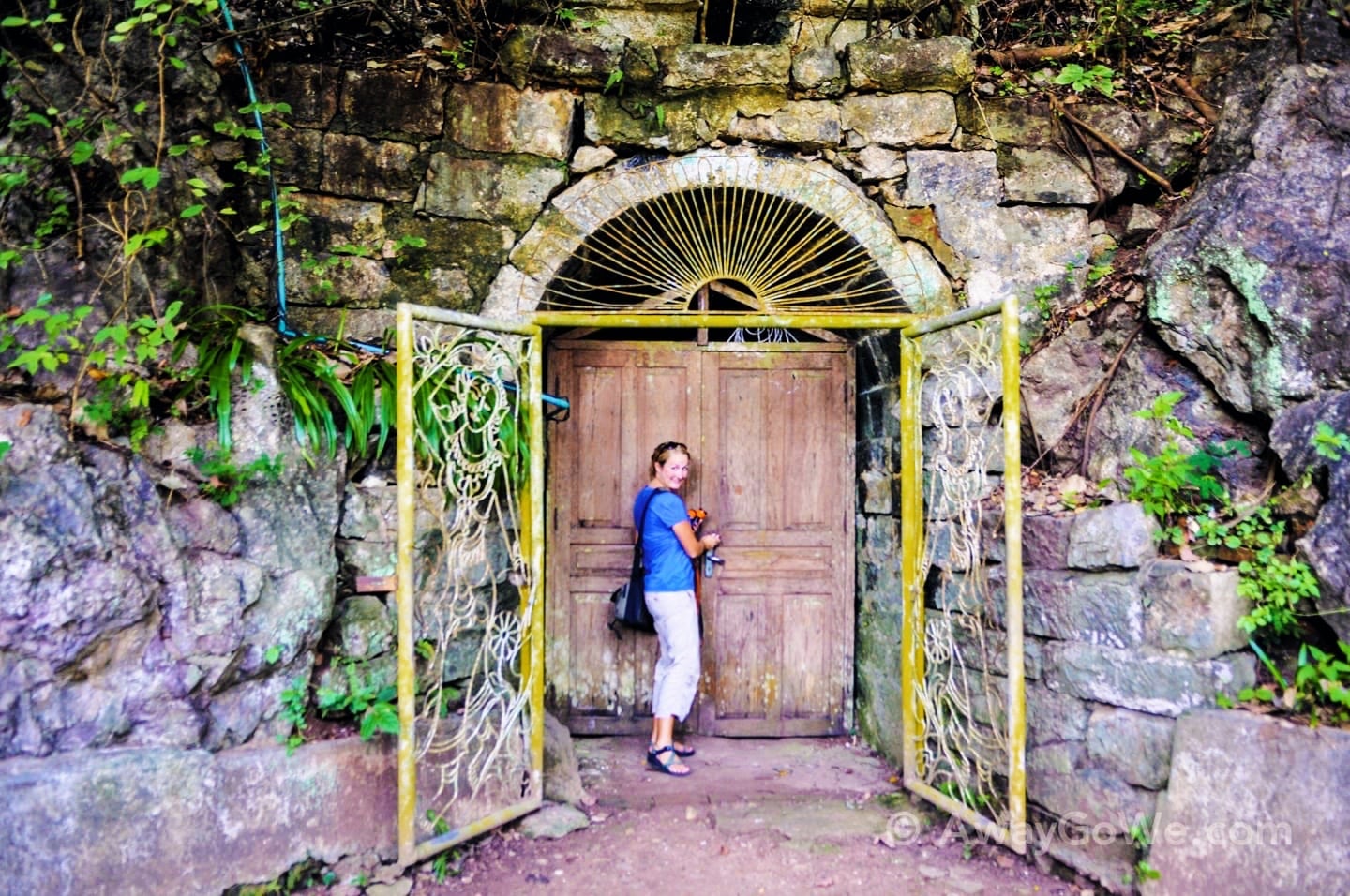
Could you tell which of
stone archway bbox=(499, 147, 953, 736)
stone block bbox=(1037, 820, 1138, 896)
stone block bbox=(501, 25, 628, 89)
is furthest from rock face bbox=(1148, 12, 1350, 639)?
stone block bbox=(501, 25, 628, 89)

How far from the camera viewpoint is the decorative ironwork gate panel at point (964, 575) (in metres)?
3.07

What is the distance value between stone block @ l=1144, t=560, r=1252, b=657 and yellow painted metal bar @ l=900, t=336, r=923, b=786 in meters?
0.91

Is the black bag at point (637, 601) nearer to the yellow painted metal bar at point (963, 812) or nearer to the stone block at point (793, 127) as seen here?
the yellow painted metal bar at point (963, 812)

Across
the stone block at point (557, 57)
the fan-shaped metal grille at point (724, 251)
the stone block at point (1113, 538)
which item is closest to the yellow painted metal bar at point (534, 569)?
the fan-shaped metal grille at point (724, 251)

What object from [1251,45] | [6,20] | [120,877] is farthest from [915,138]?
[120,877]

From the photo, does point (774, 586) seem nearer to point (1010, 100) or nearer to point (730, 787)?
point (730, 787)

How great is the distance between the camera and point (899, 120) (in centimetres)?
389

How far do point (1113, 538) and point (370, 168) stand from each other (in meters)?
3.34

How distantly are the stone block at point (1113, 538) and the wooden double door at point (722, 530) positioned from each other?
1371 mm

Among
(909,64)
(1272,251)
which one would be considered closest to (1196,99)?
(1272,251)

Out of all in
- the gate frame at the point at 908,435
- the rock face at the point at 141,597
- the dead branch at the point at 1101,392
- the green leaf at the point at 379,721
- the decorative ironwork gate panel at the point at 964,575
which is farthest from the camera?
the dead branch at the point at 1101,392

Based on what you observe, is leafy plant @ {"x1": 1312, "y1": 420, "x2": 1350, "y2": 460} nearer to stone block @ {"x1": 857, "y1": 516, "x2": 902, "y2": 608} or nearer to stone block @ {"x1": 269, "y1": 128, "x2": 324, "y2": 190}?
stone block @ {"x1": 857, "y1": 516, "x2": 902, "y2": 608}

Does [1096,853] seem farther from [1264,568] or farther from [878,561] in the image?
[878,561]

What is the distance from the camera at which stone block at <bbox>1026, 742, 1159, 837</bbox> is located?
9.57 ft
